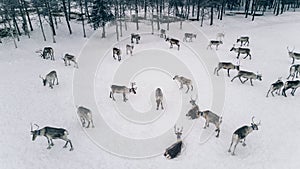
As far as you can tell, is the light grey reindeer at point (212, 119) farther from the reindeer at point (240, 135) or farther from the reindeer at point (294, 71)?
the reindeer at point (294, 71)

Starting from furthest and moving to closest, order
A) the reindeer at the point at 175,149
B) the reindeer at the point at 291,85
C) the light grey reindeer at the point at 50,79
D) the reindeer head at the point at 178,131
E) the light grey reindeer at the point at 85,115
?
the light grey reindeer at the point at 50,79 → the reindeer at the point at 291,85 → the light grey reindeer at the point at 85,115 → the reindeer head at the point at 178,131 → the reindeer at the point at 175,149

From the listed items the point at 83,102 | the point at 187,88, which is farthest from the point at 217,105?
the point at 83,102

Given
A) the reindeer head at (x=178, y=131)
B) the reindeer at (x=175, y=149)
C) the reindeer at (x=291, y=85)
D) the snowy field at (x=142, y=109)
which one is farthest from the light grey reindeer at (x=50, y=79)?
the reindeer at (x=291, y=85)

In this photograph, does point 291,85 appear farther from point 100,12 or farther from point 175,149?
point 100,12

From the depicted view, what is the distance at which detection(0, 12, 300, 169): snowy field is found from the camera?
1538 centimetres

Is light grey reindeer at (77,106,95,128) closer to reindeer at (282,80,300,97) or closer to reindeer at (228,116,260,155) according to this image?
reindeer at (228,116,260,155)

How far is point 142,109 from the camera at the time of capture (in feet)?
66.9

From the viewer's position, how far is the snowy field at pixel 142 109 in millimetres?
15383

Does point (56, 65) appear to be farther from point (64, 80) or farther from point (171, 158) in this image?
point (171, 158)

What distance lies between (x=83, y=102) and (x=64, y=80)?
5202 mm

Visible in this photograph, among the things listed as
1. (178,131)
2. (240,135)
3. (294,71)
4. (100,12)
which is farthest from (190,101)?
(100,12)

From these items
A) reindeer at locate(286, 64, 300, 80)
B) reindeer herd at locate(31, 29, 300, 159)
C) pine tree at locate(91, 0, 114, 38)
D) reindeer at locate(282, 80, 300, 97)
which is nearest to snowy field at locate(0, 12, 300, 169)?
reindeer herd at locate(31, 29, 300, 159)

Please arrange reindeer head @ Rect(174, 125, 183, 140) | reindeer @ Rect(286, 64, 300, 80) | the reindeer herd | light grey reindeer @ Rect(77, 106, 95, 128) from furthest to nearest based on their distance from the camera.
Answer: reindeer @ Rect(286, 64, 300, 80) → light grey reindeer @ Rect(77, 106, 95, 128) → reindeer head @ Rect(174, 125, 183, 140) → the reindeer herd

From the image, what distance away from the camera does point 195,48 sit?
35.8 metres
